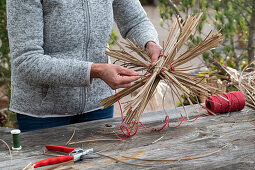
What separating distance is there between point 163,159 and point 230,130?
43 centimetres

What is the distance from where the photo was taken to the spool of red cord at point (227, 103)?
1664 mm

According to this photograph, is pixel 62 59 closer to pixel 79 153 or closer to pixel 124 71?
pixel 124 71

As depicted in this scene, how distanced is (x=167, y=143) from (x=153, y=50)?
1.47ft

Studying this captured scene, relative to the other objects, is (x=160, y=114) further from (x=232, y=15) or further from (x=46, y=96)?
(x=232, y=15)

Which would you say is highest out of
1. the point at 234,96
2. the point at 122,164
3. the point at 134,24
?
the point at 134,24

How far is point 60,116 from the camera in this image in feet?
5.21

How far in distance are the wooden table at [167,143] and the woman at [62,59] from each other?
0.38 feet

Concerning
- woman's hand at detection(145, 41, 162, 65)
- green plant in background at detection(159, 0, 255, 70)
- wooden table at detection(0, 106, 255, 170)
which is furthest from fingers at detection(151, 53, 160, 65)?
green plant in background at detection(159, 0, 255, 70)

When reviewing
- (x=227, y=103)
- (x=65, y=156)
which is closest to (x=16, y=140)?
(x=65, y=156)

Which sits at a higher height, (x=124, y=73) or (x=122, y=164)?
(x=124, y=73)

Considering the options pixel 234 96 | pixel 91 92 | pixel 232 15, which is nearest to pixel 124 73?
pixel 91 92

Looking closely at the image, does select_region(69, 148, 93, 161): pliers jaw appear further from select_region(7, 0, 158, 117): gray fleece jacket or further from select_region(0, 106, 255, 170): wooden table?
select_region(7, 0, 158, 117): gray fleece jacket

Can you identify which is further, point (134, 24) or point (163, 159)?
point (134, 24)

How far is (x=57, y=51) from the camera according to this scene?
4.92 ft
